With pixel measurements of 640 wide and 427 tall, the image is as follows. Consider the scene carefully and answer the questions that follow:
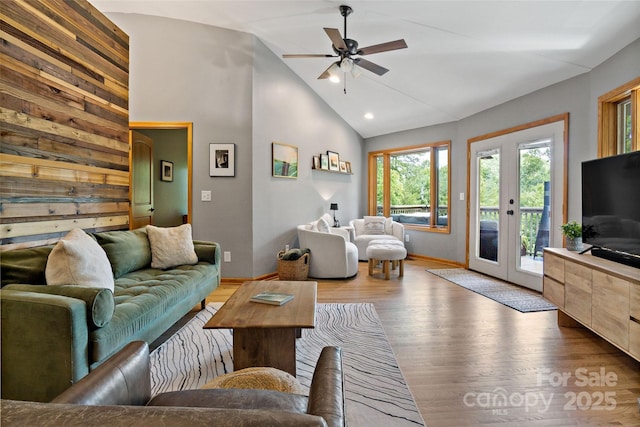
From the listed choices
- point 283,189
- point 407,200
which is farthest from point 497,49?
point 407,200

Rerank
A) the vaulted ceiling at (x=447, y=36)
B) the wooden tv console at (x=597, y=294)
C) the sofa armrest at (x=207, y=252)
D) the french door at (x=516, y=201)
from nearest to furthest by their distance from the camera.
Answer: the wooden tv console at (x=597, y=294), the vaulted ceiling at (x=447, y=36), the sofa armrest at (x=207, y=252), the french door at (x=516, y=201)

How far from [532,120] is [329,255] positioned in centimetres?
307

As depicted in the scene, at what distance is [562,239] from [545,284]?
2.83ft

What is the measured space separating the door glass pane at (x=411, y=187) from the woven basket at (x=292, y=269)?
2.89 metres

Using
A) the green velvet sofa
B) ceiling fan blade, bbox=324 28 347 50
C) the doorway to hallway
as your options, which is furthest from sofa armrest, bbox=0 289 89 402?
the doorway to hallway

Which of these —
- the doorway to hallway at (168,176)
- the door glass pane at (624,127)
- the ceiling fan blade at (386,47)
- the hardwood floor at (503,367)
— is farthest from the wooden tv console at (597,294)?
the doorway to hallway at (168,176)

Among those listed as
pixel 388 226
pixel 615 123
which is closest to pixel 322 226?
pixel 388 226

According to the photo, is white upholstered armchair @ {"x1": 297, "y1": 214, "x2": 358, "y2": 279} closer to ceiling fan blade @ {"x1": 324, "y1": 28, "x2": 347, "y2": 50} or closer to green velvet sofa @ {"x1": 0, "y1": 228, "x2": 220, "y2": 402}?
ceiling fan blade @ {"x1": 324, "y1": 28, "x2": 347, "y2": 50}

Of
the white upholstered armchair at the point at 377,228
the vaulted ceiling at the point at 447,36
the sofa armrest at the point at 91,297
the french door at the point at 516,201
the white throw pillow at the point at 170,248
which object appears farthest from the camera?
the white upholstered armchair at the point at 377,228

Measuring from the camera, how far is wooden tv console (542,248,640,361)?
1952 mm

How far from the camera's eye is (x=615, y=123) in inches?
120

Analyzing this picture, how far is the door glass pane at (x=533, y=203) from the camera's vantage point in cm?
385

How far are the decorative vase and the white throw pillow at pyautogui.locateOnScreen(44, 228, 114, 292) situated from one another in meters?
3.71

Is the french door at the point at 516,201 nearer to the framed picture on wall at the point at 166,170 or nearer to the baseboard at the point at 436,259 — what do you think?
the baseboard at the point at 436,259
